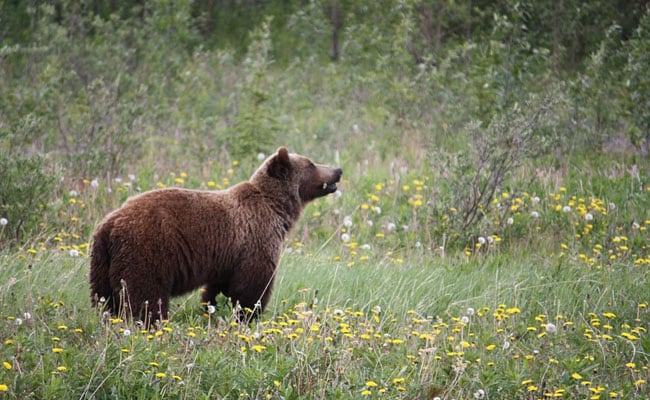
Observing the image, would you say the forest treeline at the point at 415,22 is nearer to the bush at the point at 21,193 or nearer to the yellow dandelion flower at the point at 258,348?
the bush at the point at 21,193

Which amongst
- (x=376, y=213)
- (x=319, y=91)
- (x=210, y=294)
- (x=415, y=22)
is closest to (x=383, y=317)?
(x=210, y=294)

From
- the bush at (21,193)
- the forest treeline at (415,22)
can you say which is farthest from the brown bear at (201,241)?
the forest treeline at (415,22)

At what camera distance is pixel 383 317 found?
7.22 meters

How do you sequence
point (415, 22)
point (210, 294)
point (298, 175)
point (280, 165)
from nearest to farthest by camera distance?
1. point (210, 294)
2. point (280, 165)
3. point (298, 175)
4. point (415, 22)

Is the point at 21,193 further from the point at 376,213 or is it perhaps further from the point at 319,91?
the point at 319,91

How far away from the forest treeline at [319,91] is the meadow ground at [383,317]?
117cm

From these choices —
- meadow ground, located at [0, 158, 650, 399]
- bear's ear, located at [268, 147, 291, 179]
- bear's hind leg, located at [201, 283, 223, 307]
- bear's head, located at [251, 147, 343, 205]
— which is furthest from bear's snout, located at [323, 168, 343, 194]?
bear's hind leg, located at [201, 283, 223, 307]

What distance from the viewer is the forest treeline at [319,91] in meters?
11.7

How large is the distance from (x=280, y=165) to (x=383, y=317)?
1.79 meters

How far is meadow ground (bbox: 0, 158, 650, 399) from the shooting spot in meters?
5.55

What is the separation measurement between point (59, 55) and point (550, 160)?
34.2 ft

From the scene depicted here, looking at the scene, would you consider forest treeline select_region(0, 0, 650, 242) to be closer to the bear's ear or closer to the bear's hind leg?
the bear's hind leg

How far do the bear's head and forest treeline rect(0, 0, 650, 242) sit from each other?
2.81 metres

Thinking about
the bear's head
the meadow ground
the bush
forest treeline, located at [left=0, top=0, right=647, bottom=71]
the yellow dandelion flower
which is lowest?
the meadow ground
